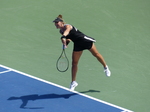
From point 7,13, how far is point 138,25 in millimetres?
5165

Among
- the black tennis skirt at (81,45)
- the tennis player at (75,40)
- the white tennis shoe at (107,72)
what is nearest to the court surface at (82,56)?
the white tennis shoe at (107,72)

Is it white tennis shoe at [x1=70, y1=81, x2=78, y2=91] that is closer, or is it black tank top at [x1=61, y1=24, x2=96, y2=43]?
black tank top at [x1=61, y1=24, x2=96, y2=43]

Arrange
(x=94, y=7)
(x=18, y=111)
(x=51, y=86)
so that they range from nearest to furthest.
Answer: (x=18, y=111) → (x=51, y=86) → (x=94, y=7)

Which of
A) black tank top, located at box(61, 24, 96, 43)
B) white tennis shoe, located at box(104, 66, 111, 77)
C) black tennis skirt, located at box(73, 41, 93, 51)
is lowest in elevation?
white tennis shoe, located at box(104, 66, 111, 77)

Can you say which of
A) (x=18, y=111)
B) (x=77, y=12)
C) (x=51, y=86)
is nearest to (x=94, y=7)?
(x=77, y=12)

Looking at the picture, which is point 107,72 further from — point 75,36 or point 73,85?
point 75,36

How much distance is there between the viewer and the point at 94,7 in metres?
15.9

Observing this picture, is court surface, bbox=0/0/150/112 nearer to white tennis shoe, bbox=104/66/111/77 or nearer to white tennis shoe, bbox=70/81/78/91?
white tennis shoe, bbox=70/81/78/91

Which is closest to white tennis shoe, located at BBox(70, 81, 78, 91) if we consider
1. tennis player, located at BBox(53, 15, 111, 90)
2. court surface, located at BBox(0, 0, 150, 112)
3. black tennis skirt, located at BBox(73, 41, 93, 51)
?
tennis player, located at BBox(53, 15, 111, 90)

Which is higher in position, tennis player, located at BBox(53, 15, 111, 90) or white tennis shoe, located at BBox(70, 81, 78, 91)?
Answer: tennis player, located at BBox(53, 15, 111, 90)

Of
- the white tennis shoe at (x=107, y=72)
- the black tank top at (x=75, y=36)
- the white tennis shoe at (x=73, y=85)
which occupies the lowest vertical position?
the white tennis shoe at (x=73, y=85)

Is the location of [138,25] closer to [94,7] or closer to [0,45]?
[94,7]

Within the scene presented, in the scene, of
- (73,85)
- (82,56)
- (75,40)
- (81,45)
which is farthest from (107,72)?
(82,56)

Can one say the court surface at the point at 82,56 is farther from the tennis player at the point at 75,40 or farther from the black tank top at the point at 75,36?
the black tank top at the point at 75,36
